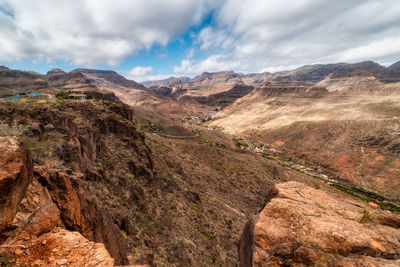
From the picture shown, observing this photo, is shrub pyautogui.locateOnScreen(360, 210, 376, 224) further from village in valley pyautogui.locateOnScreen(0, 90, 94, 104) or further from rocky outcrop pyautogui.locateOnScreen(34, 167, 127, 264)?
village in valley pyautogui.locateOnScreen(0, 90, 94, 104)

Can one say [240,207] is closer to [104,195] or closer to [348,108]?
[104,195]

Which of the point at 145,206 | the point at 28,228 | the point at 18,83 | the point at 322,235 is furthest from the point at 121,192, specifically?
the point at 18,83

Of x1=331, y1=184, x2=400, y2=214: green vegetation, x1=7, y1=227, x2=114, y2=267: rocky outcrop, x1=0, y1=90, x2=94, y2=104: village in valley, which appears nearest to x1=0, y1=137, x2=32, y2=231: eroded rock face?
x1=7, y1=227, x2=114, y2=267: rocky outcrop

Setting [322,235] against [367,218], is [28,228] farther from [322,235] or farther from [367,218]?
[367,218]

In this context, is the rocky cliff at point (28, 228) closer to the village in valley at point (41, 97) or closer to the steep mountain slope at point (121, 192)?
the steep mountain slope at point (121, 192)

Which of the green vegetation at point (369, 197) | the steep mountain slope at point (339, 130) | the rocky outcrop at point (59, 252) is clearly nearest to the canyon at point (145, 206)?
the rocky outcrop at point (59, 252)

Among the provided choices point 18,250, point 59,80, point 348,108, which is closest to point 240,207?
point 18,250
